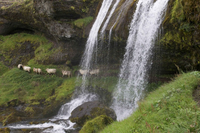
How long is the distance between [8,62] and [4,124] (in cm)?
1139

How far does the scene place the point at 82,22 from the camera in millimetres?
14977

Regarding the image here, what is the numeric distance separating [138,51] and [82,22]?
24.8 feet

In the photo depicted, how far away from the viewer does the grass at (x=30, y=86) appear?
547 inches

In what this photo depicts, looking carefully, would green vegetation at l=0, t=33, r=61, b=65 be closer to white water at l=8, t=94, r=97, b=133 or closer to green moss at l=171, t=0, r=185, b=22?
white water at l=8, t=94, r=97, b=133

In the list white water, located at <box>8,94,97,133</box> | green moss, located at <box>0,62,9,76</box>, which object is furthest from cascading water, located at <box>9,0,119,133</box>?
green moss, located at <box>0,62,9,76</box>

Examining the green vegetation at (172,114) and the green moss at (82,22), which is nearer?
the green vegetation at (172,114)

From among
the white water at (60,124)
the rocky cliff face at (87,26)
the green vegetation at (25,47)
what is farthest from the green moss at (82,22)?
the white water at (60,124)

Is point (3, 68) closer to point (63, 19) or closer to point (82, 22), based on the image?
point (63, 19)

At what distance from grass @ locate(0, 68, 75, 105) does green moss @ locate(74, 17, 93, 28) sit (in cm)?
531

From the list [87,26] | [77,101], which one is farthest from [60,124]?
[87,26]

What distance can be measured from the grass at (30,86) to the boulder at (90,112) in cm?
478

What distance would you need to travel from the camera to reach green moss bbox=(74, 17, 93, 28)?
14.9 meters

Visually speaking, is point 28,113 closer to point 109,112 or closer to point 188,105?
point 109,112

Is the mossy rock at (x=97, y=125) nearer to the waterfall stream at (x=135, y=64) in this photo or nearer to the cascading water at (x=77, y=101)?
the waterfall stream at (x=135, y=64)
